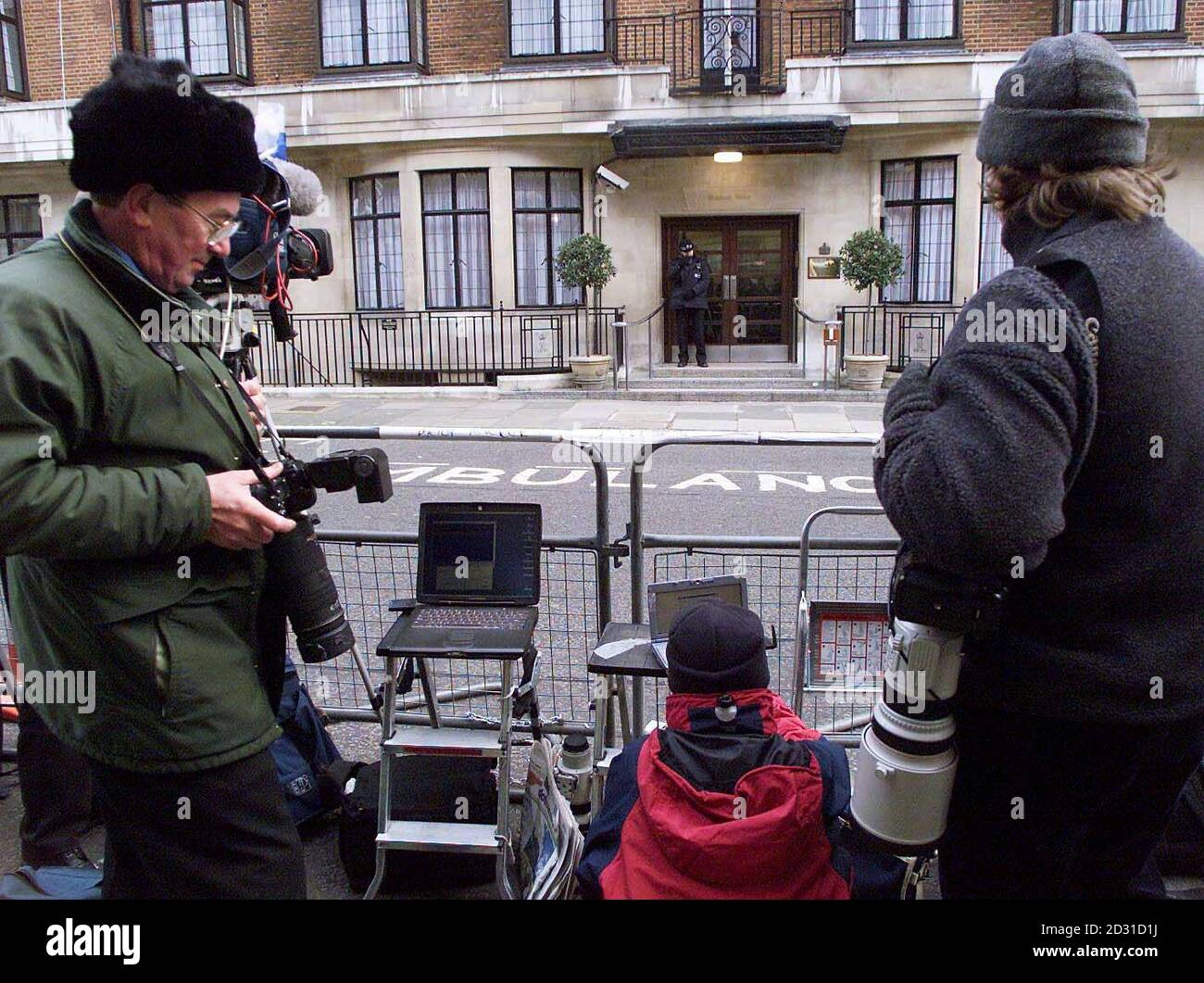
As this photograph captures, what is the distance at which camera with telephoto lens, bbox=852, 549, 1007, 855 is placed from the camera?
1.74 metres

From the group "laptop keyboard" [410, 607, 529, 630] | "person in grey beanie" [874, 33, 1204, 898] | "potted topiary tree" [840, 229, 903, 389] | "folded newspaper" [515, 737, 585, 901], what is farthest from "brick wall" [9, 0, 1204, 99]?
"person in grey beanie" [874, 33, 1204, 898]

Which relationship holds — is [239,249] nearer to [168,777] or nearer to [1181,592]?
[168,777]

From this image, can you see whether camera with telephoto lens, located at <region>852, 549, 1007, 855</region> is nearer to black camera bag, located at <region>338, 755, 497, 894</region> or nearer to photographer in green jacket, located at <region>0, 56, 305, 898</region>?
photographer in green jacket, located at <region>0, 56, 305, 898</region>

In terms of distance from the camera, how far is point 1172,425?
1.68 metres

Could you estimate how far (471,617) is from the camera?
313 centimetres

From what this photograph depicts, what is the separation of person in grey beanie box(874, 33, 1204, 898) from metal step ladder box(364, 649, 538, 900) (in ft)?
4.65

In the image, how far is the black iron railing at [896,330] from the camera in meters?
17.8

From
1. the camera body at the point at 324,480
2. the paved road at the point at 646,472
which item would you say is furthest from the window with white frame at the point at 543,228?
the camera body at the point at 324,480

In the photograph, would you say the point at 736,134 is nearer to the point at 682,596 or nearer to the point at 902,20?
the point at 902,20

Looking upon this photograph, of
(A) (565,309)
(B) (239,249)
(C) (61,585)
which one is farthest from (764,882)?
(A) (565,309)

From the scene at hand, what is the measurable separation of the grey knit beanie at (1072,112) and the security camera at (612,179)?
16619 mm

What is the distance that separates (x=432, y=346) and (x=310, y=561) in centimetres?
1723

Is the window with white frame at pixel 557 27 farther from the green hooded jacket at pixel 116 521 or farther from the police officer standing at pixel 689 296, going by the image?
the green hooded jacket at pixel 116 521
